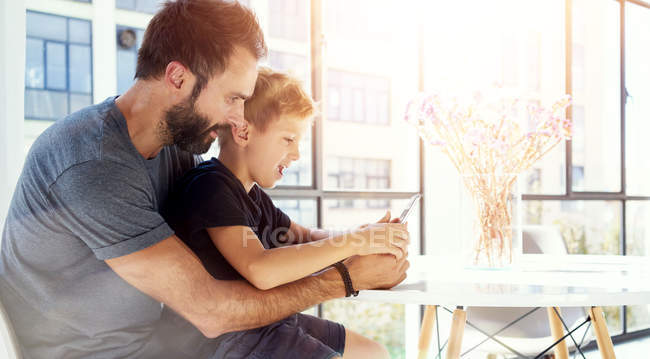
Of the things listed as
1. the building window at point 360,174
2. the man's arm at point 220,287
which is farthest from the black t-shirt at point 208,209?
the building window at point 360,174

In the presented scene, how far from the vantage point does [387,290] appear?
1.25m

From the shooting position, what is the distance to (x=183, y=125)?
121 centimetres

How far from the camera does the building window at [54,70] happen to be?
7.31ft

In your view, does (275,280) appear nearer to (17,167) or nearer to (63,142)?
(63,142)

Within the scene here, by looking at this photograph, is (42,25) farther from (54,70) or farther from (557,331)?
(557,331)

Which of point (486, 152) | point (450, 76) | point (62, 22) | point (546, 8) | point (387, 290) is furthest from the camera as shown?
point (546, 8)

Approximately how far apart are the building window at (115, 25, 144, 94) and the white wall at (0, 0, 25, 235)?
0.60 metres

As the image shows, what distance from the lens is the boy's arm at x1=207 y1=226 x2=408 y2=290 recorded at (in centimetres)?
113

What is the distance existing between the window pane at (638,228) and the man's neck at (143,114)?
4.59 meters

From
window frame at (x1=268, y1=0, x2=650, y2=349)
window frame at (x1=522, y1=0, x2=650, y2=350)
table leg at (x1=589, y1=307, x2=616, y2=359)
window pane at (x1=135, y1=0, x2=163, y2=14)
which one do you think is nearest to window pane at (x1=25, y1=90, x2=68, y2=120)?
window pane at (x1=135, y1=0, x2=163, y2=14)

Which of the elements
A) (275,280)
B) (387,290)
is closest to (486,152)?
(387,290)

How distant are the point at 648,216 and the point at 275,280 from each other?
463 cm

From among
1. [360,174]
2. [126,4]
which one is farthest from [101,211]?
[360,174]

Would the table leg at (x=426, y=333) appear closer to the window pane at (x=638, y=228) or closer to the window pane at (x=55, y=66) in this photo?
the window pane at (x=55, y=66)
